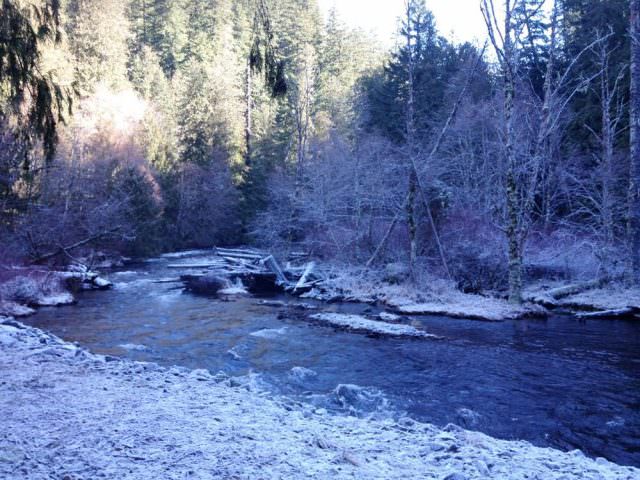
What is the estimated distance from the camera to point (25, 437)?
4742mm

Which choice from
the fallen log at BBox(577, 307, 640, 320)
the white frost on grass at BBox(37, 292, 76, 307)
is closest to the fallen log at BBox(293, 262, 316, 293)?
the white frost on grass at BBox(37, 292, 76, 307)

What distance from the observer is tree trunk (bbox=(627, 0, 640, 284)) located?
16.3 m

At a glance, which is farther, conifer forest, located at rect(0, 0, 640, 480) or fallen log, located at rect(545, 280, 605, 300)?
fallen log, located at rect(545, 280, 605, 300)

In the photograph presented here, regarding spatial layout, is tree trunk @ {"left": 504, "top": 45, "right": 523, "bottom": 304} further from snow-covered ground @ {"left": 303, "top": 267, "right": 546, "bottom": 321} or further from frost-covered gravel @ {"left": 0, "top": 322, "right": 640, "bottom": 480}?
frost-covered gravel @ {"left": 0, "top": 322, "right": 640, "bottom": 480}

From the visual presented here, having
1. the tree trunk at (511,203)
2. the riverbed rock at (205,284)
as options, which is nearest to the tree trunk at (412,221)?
the tree trunk at (511,203)

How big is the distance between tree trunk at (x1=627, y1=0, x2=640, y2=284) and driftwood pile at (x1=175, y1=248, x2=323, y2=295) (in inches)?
419

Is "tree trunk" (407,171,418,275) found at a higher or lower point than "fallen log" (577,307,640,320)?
higher

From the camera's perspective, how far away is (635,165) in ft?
54.3

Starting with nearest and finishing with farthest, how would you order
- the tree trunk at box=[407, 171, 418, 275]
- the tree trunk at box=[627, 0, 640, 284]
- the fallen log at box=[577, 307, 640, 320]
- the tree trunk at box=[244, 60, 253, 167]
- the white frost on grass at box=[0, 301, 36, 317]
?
the white frost on grass at box=[0, 301, 36, 317] → the fallen log at box=[577, 307, 640, 320] → the tree trunk at box=[627, 0, 640, 284] → the tree trunk at box=[407, 171, 418, 275] → the tree trunk at box=[244, 60, 253, 167]

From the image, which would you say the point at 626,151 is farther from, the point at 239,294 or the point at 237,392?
the point at 237,392

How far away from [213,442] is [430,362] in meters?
5.95

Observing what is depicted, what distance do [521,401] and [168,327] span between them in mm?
8594

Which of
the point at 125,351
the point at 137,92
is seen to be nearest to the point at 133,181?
the point at 137,92

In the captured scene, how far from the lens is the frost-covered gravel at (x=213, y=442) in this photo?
4305 millimetres
